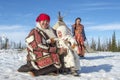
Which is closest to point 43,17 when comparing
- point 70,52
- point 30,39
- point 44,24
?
point 44,24

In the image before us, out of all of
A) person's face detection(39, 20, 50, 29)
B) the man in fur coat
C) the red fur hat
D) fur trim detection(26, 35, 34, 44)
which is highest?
the red fur hat

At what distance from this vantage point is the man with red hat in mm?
9812

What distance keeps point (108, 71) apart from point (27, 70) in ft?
8.79

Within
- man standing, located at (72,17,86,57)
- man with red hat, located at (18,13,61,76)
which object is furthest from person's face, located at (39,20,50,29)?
man standing, located at (72,17,86,57)

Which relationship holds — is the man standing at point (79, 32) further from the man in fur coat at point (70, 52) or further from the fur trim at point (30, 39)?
the fur trim at point (30, 39)

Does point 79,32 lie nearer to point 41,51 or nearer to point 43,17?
point 43,17

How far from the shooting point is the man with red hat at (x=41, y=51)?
9.81 m

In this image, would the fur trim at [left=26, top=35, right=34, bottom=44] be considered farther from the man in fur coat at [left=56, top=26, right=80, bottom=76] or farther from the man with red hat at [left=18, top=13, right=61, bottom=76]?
the man in fur coat at [left=56, top=26, right=80, bottom=76]

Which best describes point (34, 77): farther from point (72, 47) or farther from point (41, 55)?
point (72, 47)

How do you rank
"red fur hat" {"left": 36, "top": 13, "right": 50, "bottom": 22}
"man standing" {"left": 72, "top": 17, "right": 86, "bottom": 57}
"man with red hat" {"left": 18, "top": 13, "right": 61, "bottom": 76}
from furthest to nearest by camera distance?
"man standing" {"left": 72, "top": 17, "right": 86, "bottom": 57} < "red fur hat" {"left": 36, "top": 13, "right": 50, "bottom": 22} < "man with red hat" {"left": 18, "top": 13, "right": 61, "bottom": 76}

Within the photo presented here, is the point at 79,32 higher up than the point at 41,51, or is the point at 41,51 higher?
the point at 79,32

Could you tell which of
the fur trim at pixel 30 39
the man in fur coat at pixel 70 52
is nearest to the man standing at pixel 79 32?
the man in fur coat at pixel 70 52

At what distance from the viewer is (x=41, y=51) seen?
9875 millimetres

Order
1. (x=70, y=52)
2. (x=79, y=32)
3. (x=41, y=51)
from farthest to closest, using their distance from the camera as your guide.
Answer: (x=79, y=32), (x=70, y=52), (x=41, y=51)
